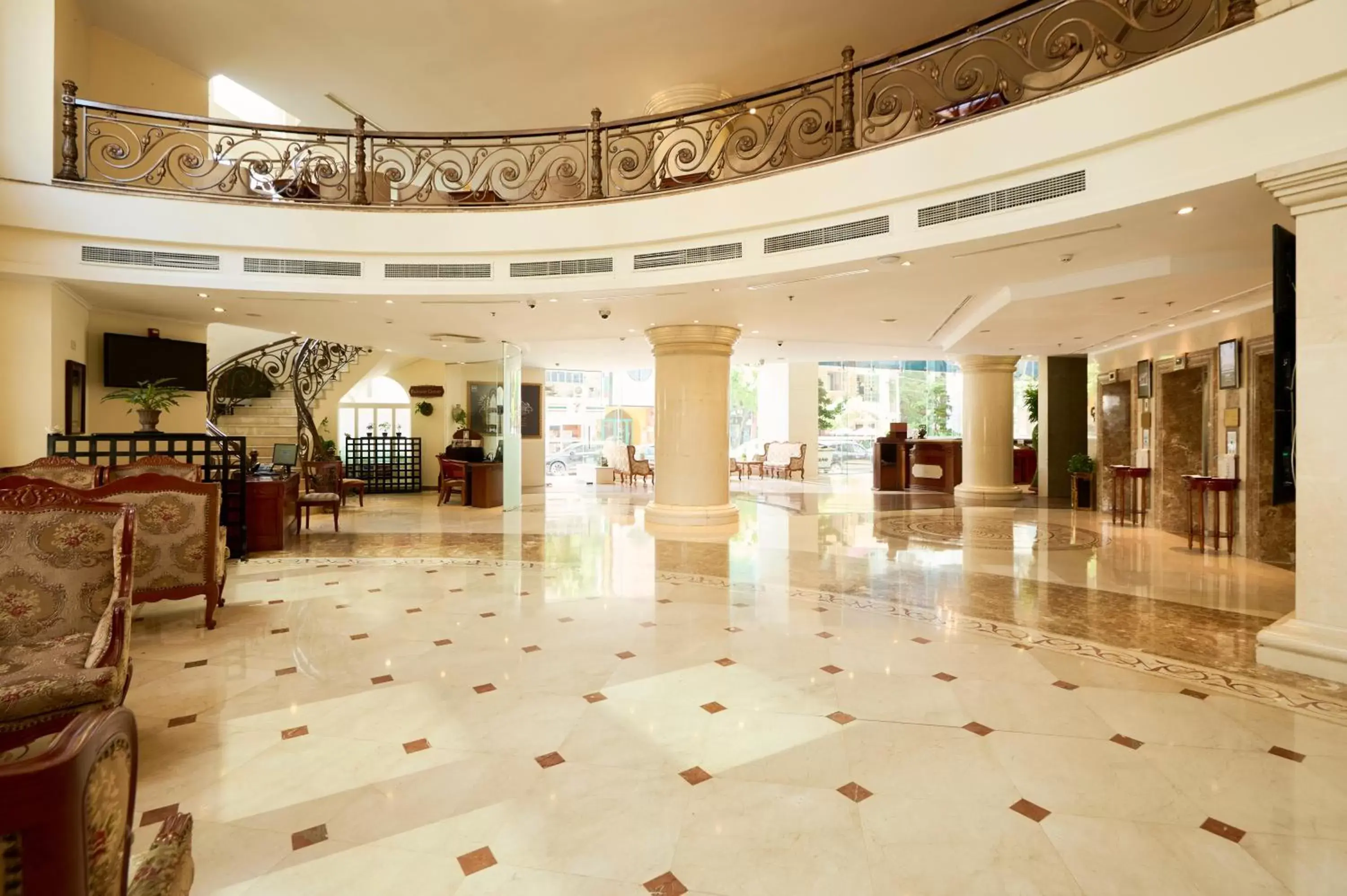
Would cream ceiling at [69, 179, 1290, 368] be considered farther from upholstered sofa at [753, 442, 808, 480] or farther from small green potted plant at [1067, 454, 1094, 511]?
upholstered sofa at [753, 442, 808, 480]

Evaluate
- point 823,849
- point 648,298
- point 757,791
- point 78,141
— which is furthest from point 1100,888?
point 78,141

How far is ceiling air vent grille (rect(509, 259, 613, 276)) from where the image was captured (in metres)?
7.08

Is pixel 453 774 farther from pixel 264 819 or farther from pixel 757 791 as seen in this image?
pixel 757 791

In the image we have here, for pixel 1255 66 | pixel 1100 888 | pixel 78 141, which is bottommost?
pixel 1100 888

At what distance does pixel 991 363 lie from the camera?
43.1 feet

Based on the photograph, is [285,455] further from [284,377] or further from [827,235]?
[827,235]

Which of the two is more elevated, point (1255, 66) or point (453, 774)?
point (1255, 66)

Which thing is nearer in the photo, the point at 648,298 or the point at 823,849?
the point at 823,849

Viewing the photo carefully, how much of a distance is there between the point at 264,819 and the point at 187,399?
867 cm

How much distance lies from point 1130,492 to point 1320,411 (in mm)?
7708

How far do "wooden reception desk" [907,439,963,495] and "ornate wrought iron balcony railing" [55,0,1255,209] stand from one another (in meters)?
8.01

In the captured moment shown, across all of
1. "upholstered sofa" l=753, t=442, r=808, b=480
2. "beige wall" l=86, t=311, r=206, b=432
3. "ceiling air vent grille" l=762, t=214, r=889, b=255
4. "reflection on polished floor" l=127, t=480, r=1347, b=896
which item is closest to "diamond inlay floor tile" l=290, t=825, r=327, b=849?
"reflection on polished floor" l=127, t=480, r=1347, b=896

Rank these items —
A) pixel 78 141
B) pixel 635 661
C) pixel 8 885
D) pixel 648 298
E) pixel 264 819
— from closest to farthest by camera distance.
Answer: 1. pixel 8 885
2. pixel 264 819
3. pixel 635 661
4. pixel 78 141
5. pixel 648 298

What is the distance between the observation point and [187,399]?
910cm
